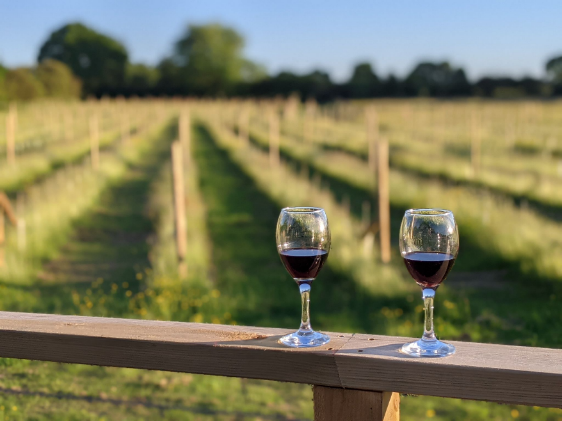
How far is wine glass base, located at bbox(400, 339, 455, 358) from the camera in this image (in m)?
1.32

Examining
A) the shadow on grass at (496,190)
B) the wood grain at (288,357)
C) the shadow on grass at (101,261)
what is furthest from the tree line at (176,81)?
the wood grain at (288,357)

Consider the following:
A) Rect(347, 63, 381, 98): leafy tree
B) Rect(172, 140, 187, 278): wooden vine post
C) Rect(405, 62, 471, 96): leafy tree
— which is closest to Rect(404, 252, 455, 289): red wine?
Rect(172, 140, 187, 278): wooden vine post

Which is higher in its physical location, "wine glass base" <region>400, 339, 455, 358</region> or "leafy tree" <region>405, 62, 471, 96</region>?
"leafy tree" <region>405, 62, 471, 96</region>

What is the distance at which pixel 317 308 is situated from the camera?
668 centimetres

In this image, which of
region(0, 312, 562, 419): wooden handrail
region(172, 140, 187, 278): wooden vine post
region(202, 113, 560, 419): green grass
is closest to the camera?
region(0, 312, 562, 419): wooden handrail

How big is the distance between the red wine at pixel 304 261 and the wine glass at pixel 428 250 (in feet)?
0.59

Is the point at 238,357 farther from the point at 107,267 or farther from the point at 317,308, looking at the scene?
the point at 107,267

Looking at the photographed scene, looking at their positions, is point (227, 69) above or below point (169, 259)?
above

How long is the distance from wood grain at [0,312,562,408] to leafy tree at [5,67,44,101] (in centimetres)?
4463

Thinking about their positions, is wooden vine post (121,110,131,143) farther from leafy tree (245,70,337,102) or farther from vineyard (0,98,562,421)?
leafy tree (245,70,337,102)

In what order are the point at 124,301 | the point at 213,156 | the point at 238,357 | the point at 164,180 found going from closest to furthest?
the point at 238,357 < the point at 124,301 < the point at 164,180 < the point at 213,156

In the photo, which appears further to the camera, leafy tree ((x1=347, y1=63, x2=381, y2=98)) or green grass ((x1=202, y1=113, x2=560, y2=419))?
leafy tree ((x1=347, y1=63, x2=381, y2=98))

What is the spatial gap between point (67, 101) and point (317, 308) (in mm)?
50336

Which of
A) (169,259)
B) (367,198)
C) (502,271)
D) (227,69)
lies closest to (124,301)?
(169,259)
